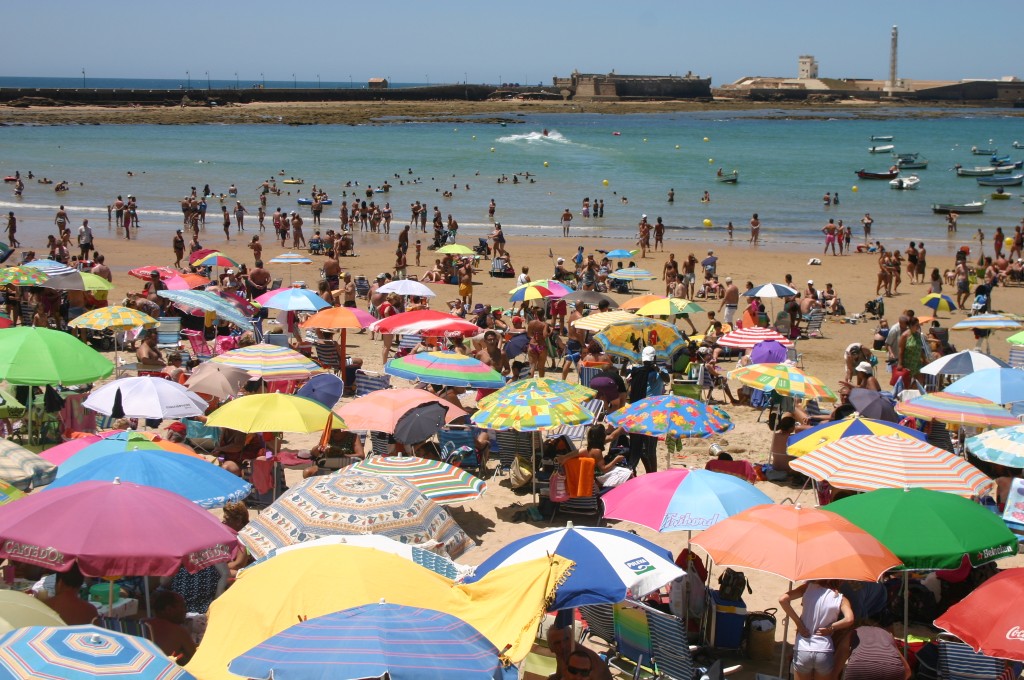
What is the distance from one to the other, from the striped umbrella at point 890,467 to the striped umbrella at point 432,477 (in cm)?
280

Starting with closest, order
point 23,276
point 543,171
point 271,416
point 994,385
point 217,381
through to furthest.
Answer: point 271,416 → point 994,385 → point 217,381 → point 23,276 → point 543,171

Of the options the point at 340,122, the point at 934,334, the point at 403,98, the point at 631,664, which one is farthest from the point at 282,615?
the point at 403,98

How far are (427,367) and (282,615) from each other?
6595 mm

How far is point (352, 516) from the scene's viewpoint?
7461 mm

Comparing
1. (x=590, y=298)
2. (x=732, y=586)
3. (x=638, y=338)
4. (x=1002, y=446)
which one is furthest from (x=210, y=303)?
(x=1002, y=446)

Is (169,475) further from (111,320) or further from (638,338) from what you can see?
(638,338)

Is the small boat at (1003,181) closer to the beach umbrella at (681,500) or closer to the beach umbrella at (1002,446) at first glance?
the beach umbrella at (1002,446)

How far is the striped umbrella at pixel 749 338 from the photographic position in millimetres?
14812

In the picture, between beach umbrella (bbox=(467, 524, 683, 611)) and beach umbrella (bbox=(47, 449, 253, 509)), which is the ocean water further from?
beach umbrella (bbox=(467, 524, 683, 611))

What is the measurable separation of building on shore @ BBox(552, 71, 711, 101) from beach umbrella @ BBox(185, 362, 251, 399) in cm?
14021

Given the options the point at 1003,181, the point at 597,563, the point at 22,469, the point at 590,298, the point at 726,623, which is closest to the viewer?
the point at 597,563

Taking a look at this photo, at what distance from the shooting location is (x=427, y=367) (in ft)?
39.7

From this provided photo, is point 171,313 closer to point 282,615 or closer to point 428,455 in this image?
point 428,455

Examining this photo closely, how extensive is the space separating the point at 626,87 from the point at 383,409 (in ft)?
483
